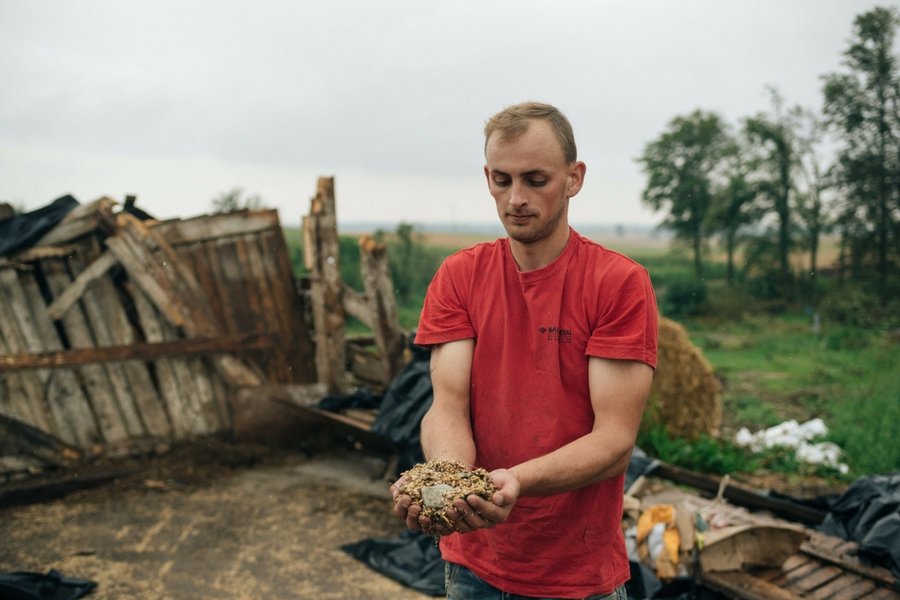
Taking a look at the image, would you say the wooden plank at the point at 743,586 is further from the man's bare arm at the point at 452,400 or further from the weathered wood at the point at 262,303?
→ the weathered wood at the point at 262,303

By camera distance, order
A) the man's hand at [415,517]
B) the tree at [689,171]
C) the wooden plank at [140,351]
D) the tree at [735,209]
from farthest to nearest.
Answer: the tree at [689,171]
the tree at [735,209]
the wooden plank at [140,351]
the man's hand at [415,517]

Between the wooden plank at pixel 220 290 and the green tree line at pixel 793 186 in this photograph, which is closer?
the wooden plank at pixel 220 290

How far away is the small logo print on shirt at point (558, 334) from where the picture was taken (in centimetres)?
226

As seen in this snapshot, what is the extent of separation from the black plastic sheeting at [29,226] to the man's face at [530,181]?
21.0 feet

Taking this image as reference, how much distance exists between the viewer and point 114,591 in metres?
4.98

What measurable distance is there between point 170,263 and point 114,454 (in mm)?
1996

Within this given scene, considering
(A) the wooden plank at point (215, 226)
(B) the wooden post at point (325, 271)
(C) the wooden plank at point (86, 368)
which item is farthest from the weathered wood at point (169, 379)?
(B) the wooden post at point (325, 271)

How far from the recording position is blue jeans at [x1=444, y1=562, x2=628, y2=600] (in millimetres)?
2289

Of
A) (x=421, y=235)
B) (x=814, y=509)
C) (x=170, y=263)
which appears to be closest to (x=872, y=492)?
(x=814, y=509)

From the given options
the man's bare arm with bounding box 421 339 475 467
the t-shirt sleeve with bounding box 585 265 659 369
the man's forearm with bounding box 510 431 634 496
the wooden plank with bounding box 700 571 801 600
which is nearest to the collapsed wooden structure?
the wooden plank with bounding box 700 571 801 600

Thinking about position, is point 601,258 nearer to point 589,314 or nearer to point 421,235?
point 589,314

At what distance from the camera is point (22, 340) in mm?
7316

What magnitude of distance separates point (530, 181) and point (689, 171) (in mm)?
38809

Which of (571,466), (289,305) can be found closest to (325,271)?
(289,305)
